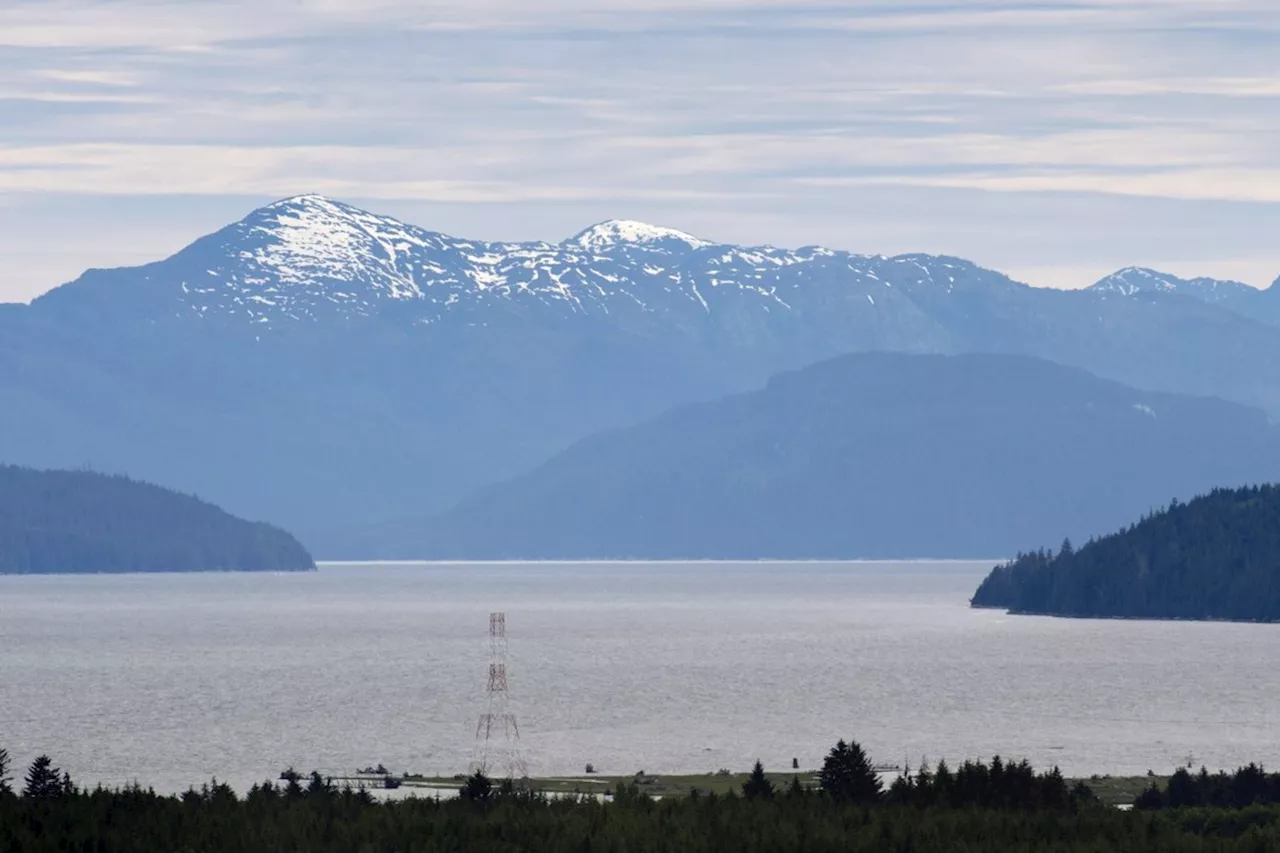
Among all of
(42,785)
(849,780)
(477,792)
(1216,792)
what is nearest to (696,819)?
(477,792)

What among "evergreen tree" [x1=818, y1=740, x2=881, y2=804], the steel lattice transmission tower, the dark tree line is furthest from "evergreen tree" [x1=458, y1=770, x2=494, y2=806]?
the dark tree line

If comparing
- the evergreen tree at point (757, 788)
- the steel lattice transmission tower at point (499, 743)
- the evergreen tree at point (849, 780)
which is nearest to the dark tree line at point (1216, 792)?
the evergreen tree at point (849, 780)

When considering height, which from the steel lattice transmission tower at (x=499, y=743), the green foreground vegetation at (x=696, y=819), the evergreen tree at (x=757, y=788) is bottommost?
the green foreground vegetation at (x=696, y=819)

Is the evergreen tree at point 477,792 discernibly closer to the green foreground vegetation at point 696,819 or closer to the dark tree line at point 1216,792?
the green foreground vegetation at point 696,819

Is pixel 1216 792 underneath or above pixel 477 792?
underneath

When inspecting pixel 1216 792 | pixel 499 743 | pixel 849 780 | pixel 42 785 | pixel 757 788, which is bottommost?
pixel 1216 792

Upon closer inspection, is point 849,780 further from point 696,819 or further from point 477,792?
point 477,792
